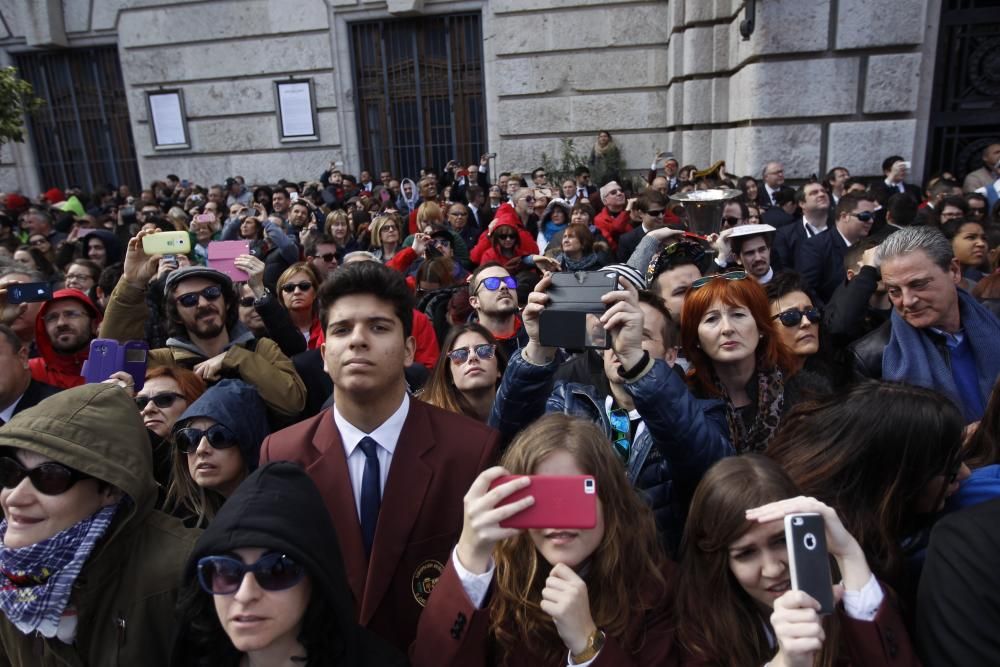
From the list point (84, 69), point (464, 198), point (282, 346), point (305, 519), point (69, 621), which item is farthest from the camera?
point (84, 69)

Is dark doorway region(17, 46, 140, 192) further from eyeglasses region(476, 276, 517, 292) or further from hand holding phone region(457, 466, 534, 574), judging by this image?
hand holding phone region(457, 466, 534, 574)

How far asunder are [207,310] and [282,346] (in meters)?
0.47

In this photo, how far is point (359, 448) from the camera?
2.06 m

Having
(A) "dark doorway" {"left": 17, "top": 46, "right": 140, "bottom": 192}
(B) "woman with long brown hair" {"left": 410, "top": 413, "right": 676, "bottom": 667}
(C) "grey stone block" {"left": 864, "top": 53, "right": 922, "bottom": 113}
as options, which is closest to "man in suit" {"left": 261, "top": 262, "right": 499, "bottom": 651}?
(B) "woman with long brown hair" {"left": 410, "top": 413, "right": 676, "bottom": 667}

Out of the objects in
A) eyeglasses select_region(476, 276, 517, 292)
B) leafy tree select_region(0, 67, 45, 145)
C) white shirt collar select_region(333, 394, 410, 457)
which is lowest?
white shirt collar select_region(333, 394, 410, 457)

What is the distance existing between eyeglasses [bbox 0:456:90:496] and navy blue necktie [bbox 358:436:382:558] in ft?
2.66

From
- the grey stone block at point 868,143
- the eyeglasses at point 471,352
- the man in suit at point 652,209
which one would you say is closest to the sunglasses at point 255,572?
the eyeglasses at point 471,352

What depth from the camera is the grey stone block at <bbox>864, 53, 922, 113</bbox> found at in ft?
24.4

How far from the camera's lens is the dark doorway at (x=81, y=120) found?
50.3ft

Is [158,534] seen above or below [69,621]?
above

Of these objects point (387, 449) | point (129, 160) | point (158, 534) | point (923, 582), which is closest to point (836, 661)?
point (923, 582)

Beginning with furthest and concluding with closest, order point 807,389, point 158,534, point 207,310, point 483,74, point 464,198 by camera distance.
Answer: point 483,74 → point 464,198 → point 207,310 → point 807,389 → point 158,534

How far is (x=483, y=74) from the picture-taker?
43.8ft

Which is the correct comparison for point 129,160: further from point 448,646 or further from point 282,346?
point 448,646
